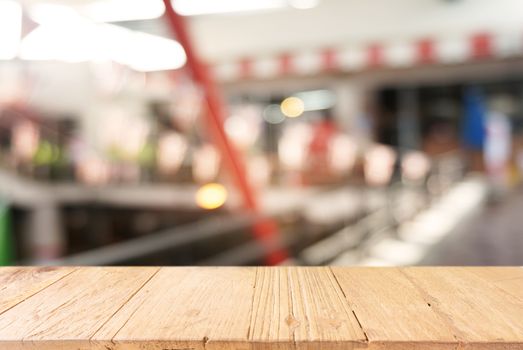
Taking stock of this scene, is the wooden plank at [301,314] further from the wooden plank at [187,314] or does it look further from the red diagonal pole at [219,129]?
the red diagonal pole at [219,129]

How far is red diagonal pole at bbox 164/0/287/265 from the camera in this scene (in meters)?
1.90

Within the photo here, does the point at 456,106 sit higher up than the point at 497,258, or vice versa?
the point at 456,106

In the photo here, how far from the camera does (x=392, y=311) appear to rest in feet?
1.63

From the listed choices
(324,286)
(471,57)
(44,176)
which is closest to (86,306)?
(324,286)

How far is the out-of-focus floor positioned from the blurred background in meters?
0.02

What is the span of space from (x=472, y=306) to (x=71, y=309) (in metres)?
0.46

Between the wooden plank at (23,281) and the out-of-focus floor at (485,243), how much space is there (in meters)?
2.57

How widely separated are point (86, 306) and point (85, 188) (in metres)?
7.21

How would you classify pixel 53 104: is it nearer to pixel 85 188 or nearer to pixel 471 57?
pixel 85 188

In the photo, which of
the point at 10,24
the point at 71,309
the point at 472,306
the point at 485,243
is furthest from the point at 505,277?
the point at 10,24

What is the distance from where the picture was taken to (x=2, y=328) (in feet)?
1.54

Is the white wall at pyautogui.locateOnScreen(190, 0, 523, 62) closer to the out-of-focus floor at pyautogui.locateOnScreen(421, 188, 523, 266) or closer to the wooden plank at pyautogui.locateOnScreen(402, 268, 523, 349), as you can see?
the out-of-focus floor at pyautogui.locateOnScreen(421, 188, 523, 266)

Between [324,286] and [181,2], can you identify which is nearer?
[324,286]

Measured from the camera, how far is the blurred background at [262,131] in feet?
10.5
